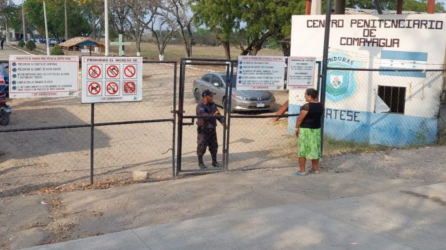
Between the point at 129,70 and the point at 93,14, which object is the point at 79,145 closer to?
the point at 129,70

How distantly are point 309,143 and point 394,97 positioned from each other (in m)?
5.02

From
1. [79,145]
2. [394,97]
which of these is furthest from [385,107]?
[79,145]

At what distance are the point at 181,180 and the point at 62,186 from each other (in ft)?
6.06

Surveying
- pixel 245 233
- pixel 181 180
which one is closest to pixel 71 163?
pixel 181 180

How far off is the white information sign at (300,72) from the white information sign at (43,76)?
376cm

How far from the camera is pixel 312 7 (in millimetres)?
14594

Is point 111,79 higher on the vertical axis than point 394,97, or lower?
higher

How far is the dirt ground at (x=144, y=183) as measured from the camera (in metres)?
6.36

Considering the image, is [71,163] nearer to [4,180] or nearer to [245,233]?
[4,180]

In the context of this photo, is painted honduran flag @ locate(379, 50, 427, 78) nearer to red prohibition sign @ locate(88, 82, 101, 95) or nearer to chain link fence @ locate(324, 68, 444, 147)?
chain link fence @ locate(324, 68, 444, 147)

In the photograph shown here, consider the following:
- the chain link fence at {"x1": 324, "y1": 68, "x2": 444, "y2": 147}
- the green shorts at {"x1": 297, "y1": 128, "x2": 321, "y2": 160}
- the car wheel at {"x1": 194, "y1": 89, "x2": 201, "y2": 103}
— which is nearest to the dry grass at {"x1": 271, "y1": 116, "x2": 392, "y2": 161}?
the chain link fence at {"x1": 324, "y1": 68, "x2": 444, "y2": 147}

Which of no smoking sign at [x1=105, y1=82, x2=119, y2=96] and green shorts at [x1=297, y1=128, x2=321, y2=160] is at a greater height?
no smoking sign at [x1=105, y1=82, x2=119, y2=96]

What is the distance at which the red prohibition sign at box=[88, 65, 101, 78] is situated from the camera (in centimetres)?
743

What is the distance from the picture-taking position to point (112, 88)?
25.1 ft
